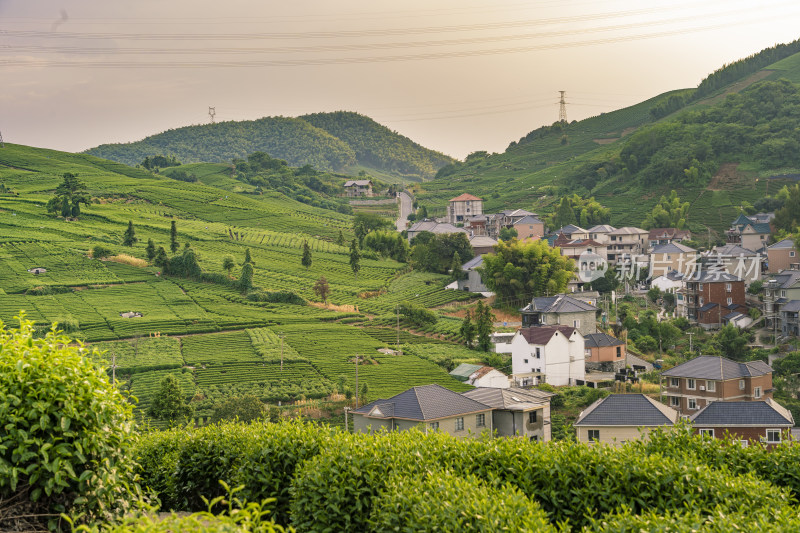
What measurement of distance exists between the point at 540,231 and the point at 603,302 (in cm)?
1817

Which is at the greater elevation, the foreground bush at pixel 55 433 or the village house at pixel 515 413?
the foreground bush at pixel 55 433

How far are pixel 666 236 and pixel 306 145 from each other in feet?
375

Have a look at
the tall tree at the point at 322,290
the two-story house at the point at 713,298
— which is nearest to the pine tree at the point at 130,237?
the tall tree at the point at 322,290

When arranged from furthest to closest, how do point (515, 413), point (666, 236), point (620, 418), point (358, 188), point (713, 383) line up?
point (358, 188)
point (666, 236)
point (713, 383)
point (515, 413)
point (620, 418)

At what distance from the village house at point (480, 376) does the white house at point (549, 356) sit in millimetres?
1502

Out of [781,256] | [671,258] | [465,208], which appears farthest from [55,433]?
[465,208]

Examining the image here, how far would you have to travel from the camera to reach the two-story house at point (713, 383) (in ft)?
89.3

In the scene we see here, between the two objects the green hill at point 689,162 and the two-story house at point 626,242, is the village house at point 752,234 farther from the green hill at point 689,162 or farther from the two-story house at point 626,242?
the two-story house at point 626,242

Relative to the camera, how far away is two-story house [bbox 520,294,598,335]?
3925 cm

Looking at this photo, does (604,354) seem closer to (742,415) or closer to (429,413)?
(742,415)

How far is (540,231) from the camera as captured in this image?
63875mm

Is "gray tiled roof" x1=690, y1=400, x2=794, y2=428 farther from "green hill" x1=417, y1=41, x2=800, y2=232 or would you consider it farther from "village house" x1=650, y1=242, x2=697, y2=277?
"green hill" x1=417, y1=41, x2=800, y2=232

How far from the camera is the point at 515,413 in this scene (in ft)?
76.3

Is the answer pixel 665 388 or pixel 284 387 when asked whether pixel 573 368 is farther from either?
pixel 284 387
